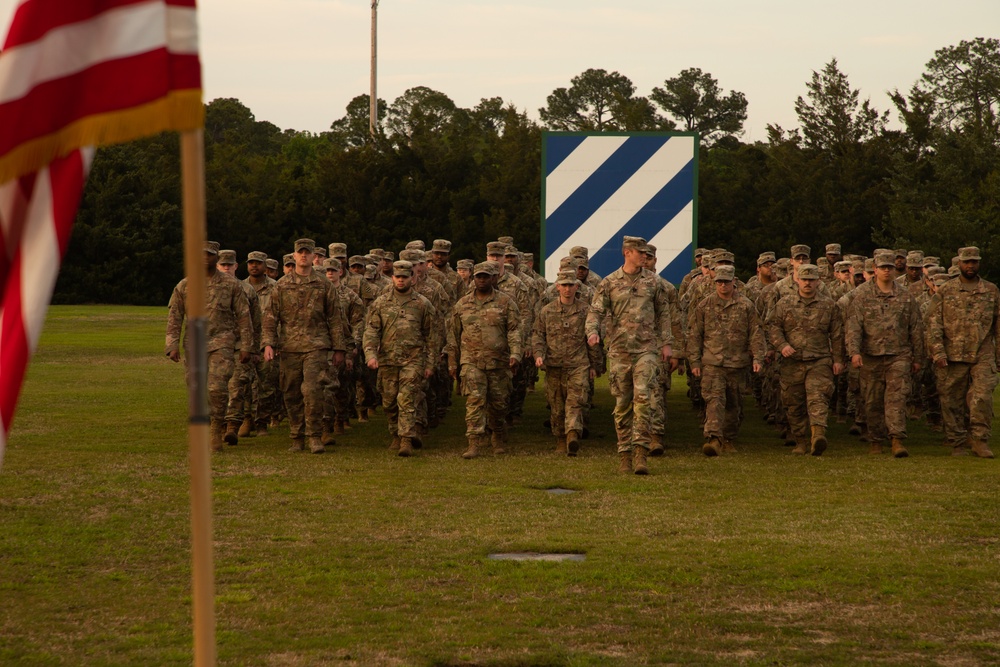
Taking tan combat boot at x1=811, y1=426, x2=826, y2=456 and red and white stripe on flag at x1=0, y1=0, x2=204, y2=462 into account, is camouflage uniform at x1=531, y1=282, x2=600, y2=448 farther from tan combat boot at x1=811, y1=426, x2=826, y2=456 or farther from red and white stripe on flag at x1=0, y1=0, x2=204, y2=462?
red and white stripe on flag at x1=0, y1=0, x2=204, y2=462

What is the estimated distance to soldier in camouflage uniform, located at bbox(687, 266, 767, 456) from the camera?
54.6 ft

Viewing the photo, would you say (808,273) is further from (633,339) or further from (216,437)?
(216,437)

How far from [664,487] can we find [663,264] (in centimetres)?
389

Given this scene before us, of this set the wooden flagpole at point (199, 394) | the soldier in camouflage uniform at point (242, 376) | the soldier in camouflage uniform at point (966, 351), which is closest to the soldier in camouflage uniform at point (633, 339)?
the soldier in camouflage uniform at point (966, 351)

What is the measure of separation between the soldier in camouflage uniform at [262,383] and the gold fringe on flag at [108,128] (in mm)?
13697

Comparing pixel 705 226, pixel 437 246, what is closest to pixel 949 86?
pixel 705 226

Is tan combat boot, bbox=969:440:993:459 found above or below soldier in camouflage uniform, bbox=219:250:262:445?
below

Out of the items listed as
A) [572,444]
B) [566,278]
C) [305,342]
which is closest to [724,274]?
[566,278]

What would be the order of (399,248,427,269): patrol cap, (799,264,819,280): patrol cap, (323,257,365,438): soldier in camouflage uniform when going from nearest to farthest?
(799,264,819,280): patrol cap
(323,257,365,438): soldier in camouflage uniform
(399,248,427,269): patrol cap

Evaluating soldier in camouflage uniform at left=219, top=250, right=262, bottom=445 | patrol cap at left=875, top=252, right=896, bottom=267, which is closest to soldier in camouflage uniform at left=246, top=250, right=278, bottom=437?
soldier in camouflage uniform at left=219, top=250, right=262, bottom=445

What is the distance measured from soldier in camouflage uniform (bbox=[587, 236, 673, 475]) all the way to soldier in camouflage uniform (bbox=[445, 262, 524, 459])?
60.4 inches

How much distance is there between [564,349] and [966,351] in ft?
15.4

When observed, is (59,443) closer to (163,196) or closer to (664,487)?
(664,487)

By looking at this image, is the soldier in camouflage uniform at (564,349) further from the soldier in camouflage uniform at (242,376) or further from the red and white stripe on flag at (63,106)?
the red and white stripe on flag at (63,106)
